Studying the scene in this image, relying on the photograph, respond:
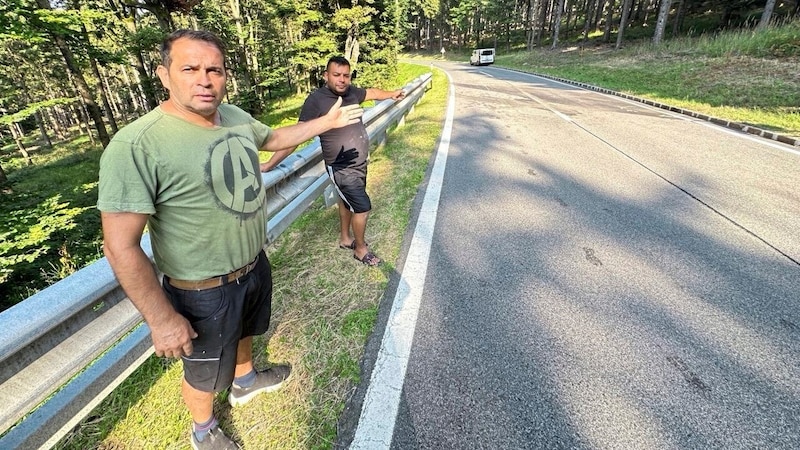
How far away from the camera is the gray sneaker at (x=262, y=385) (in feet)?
6.49

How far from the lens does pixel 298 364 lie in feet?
7.15

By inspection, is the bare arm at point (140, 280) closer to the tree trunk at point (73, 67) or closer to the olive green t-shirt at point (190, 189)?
the olive green t-shirt at point (190, 189)

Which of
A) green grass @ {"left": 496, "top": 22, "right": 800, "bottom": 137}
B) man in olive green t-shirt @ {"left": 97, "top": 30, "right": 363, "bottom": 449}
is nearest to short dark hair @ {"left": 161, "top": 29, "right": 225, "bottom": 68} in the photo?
man in olive green t-shirt @ {"left": 97, "top": 30, "right": 363, "bottom": 449}

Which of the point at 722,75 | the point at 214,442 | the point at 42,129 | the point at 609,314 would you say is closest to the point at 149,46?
the point at 214,442

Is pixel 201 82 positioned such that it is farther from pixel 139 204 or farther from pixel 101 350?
pixel 101 350

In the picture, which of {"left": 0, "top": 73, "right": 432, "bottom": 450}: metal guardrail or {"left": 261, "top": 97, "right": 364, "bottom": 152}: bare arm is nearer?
→ {"left": 0, "top": 73, "right": 432, "bottom": 450}: metal guardrail

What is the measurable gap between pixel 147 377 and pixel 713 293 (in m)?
3.77

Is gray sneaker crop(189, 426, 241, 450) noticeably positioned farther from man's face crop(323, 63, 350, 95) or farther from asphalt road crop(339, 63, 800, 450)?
man's face crop(323, 63, 350, 95)

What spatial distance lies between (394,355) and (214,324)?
1017mm

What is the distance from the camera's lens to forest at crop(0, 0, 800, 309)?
285 inches

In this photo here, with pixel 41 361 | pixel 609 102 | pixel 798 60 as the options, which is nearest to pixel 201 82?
pixel 41 361

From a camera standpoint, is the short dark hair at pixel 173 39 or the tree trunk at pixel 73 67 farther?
the tree trunk at pixel 73 67

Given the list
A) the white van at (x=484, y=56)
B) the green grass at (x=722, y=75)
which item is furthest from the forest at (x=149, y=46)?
the white van at (x=484, y=56)

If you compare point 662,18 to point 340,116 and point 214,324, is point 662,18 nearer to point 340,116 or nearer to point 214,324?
point 340,116
